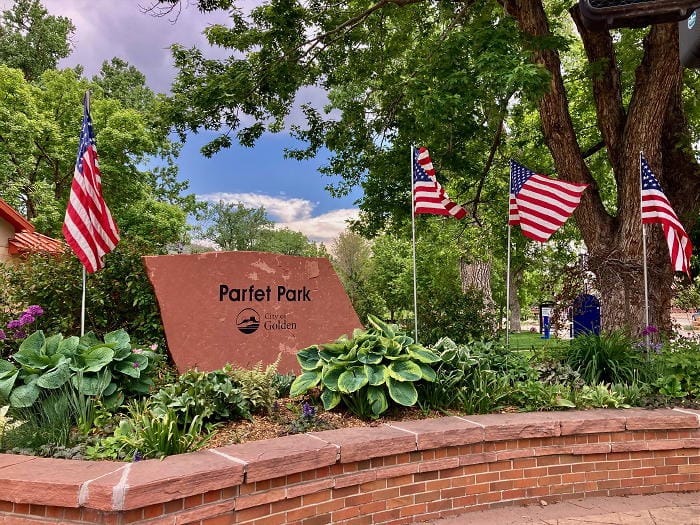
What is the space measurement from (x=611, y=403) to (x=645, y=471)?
60 centimetres

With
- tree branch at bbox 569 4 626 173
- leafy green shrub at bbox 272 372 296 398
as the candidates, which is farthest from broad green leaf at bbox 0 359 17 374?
tree branch at bbox 569 4 626 173

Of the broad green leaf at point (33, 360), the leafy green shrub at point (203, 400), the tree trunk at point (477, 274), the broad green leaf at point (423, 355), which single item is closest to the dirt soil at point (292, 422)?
the leafy green shrub at point (203, 400)

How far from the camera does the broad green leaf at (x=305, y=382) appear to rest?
4.43 metres

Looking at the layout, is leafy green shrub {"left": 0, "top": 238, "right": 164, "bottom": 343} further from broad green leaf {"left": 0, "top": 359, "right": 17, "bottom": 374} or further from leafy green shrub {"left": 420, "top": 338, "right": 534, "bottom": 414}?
leafy green shrub {"left": 420, "top": 338, "right": 534, "bottom": 414}

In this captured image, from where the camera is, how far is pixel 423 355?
457 cm

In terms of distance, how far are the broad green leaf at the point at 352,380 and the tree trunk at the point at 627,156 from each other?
18.5 feet

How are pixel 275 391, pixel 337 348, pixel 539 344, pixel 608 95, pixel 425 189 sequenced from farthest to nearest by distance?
pixel 608 95
pixel 539 344
pixel 425 189
pixel 337 348
pixel 275 391

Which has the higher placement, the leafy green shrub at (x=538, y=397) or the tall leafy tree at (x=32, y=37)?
the tall leafy tree at (x=32, y=37)

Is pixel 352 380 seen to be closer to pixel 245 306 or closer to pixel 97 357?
pixel 97 357

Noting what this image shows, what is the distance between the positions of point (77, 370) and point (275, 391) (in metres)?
1.60

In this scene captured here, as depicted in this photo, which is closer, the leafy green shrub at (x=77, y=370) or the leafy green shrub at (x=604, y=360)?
the leafy green shrub at (x=77, y=370)

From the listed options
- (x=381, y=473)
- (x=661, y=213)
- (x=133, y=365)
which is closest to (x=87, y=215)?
(x=133, y=365)

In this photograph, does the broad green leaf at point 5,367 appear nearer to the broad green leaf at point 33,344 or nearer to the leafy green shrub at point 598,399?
the broad green leaf at point 33,344

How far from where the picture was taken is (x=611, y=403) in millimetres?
4824
